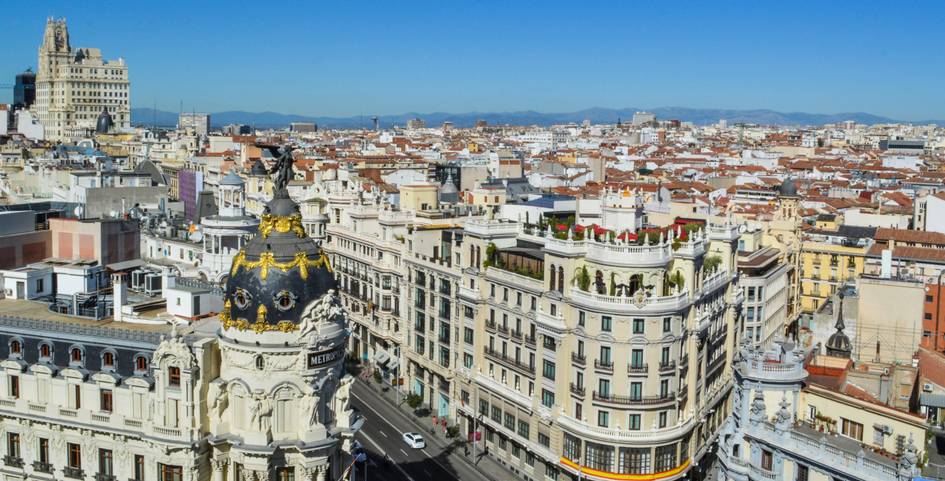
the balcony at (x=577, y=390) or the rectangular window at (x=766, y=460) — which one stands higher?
the rectangular window at (x=766, y=460)

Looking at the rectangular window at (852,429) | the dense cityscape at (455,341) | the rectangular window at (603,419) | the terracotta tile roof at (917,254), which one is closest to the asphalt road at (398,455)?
the dense cityscape at (455,341)

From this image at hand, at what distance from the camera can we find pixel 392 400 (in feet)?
325

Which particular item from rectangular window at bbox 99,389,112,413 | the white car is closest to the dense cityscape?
rectangular window at bbox 99,389,112,413

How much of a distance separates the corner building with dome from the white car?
114 feet

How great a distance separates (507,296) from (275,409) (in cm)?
3473

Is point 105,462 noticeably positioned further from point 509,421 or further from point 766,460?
point 509,421

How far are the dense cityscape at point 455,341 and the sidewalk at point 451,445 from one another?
269 mm

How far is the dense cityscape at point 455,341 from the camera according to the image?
49000mm

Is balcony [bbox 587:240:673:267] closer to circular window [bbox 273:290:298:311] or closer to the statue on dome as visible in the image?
the statue on dome

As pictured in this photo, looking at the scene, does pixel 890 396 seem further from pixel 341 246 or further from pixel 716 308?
pixel 341 246

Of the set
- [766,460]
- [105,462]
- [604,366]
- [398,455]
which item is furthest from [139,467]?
[398,455]

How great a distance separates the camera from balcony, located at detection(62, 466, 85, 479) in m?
52.1

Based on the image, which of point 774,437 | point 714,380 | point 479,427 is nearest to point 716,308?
point 714,380

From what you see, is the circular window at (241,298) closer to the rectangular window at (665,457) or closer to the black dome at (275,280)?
the black dome at (275,280)
